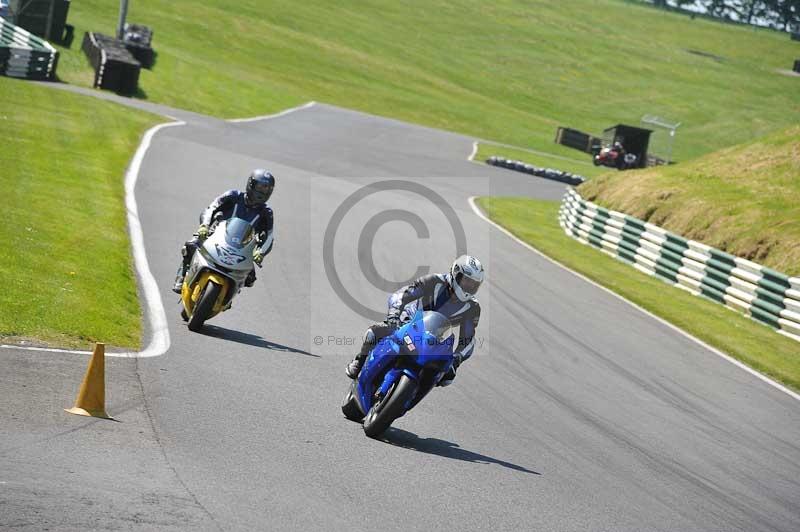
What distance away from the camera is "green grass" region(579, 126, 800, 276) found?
27.8m

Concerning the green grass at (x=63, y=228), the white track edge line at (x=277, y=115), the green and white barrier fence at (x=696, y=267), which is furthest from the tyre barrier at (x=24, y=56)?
the green and white barrier fence at (x=696, y=267)

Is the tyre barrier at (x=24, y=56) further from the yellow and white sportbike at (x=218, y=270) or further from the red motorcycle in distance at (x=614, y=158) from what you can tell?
the red motorcycle in distance at (x=614, y=158)

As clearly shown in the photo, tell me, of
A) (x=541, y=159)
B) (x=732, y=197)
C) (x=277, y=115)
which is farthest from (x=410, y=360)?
(x=541, y=159)

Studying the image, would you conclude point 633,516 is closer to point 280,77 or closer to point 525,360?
point 525,360

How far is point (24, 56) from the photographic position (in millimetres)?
37688

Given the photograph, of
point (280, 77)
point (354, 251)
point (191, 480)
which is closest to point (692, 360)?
point (354, 251)

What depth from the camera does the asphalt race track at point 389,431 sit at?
24.5ft

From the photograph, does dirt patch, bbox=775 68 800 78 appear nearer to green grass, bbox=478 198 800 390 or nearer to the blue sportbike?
green grass, bbox=478 198 800 390

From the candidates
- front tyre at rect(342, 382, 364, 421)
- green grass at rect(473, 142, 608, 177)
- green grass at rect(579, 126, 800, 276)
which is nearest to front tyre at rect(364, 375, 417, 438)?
front tyre at rect(342, 382, 364, 421)

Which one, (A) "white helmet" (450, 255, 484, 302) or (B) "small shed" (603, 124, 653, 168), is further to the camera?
(B) "small shed" (603, 124, 653, 168)

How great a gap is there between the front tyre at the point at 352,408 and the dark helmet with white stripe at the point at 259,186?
3572mm

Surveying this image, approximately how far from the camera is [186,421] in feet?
29.9

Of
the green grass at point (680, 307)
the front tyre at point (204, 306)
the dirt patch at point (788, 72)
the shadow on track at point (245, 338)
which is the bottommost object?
the green grass at point (680, 307)

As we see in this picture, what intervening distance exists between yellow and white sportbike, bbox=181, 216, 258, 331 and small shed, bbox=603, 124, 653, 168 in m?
51.3
